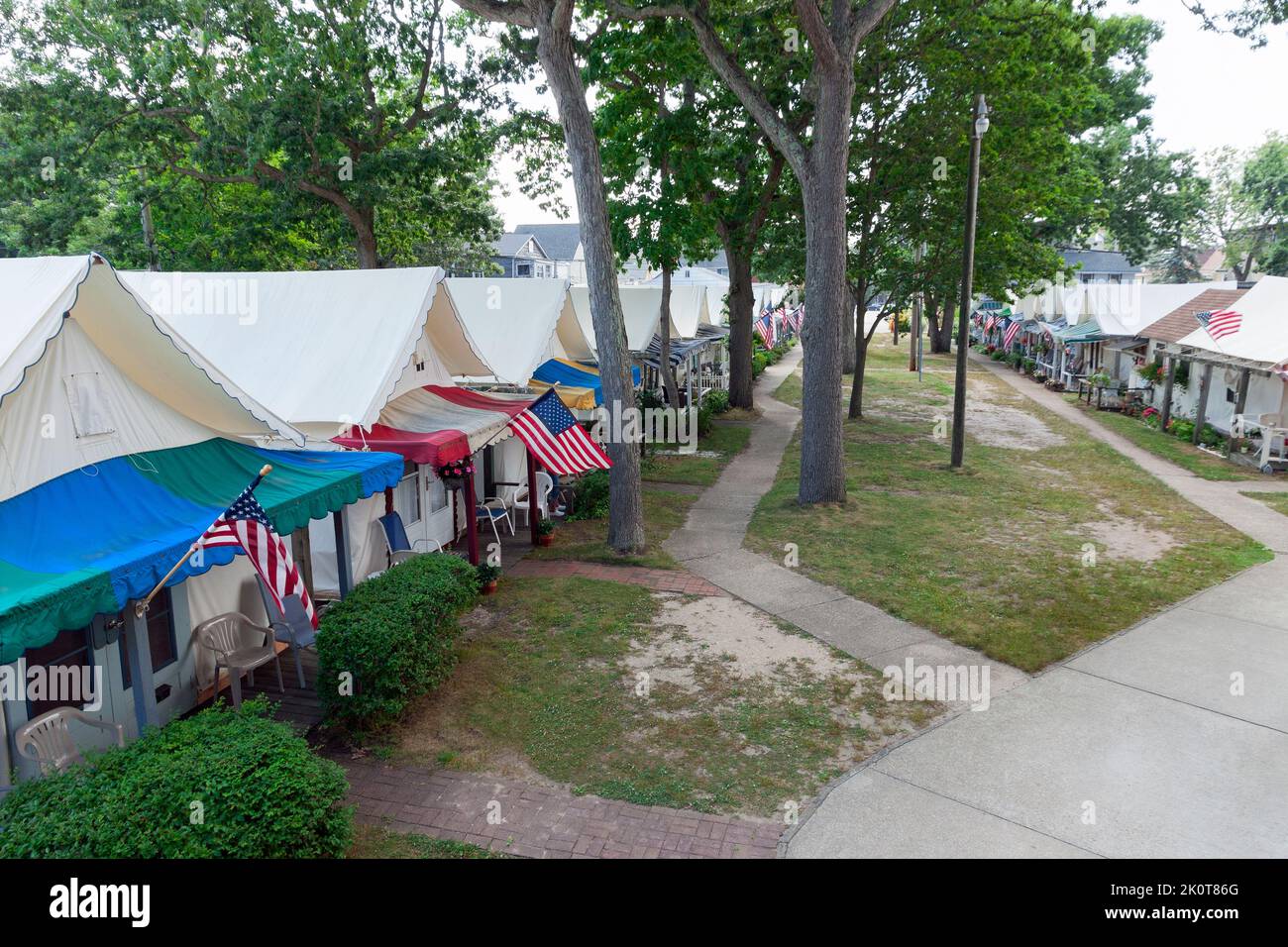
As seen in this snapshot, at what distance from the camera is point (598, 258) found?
1291 centimetres

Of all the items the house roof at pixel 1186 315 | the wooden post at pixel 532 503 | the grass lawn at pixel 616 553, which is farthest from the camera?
the house roof at pixel 1186 315

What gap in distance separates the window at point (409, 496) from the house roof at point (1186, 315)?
22.9m

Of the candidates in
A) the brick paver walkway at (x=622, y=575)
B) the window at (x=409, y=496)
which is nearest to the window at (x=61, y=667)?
the window at (x=409, y=496)

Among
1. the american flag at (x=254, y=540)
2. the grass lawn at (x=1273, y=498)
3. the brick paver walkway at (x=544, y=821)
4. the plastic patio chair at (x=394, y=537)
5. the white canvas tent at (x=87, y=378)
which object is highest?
the white canvas tent at (x=87, y=378)

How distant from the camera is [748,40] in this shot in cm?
1820

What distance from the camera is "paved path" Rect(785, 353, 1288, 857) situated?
6.12 metres

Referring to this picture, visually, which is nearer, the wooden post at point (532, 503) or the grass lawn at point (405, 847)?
the grass lawn at point (405, 847)

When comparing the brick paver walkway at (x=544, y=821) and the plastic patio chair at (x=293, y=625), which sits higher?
the plastic patio chair at (x=293, y=625)

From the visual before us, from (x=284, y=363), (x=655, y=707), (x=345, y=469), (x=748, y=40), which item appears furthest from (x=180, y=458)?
(x=748, y=40)

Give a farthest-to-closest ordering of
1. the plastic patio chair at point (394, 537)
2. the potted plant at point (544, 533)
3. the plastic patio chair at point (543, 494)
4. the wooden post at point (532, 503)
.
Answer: the plastic patio chair at point (543, 494) → the potted plant at point (544, 533) → the wooden post at point (532, 503) → the plastic patio chair at point (394, 537)

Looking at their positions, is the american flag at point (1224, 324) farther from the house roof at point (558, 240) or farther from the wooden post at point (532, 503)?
the house roof at point (558, 240)

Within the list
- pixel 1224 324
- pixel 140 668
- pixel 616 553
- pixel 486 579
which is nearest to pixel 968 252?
pixel 1224 324

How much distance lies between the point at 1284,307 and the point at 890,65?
11373 millimetres

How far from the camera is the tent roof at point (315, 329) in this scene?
36.1ft
